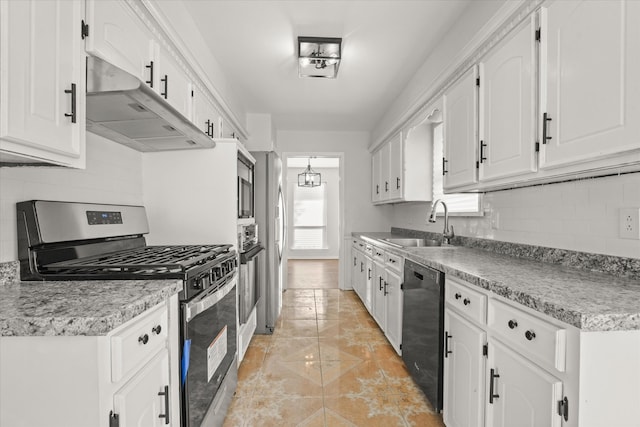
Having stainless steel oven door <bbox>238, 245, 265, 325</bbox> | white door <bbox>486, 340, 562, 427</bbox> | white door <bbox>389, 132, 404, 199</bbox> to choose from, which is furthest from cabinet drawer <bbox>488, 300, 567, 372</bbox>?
white door <bbox>389, 132, 404, 199</bbox>

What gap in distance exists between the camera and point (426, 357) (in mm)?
2117

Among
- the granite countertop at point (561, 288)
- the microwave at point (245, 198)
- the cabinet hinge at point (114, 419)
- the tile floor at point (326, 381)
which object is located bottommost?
the tile floor at point (326, 381)

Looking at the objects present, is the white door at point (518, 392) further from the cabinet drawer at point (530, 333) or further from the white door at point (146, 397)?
the white door at point (146, 397)

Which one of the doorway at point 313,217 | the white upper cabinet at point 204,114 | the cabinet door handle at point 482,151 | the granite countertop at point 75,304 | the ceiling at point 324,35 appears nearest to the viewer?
the granite countertop at point 75,304

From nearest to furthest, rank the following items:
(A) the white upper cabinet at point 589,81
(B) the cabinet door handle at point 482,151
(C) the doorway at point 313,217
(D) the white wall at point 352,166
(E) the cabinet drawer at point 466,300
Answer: (A) the white upper cabinet at point 589,81 → (E) the cabinet drawer at point 466,300 → (B) the cabinet door handle at point 482,151 → (D) the white wall at point 352,166 → (C) the doorway at point 313,217

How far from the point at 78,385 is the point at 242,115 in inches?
156

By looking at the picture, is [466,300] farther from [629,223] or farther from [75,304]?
[75,304]

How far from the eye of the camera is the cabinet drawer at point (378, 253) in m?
3.30

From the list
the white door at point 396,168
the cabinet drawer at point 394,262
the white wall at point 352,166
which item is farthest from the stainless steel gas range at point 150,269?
the white wall at point 352,166

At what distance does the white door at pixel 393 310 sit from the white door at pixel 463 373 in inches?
33.9

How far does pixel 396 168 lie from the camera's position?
399 centimetres

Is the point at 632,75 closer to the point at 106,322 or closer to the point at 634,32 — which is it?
the point at 634,32

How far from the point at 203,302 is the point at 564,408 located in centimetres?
140

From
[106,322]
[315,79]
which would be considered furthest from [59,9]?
[315,79]
